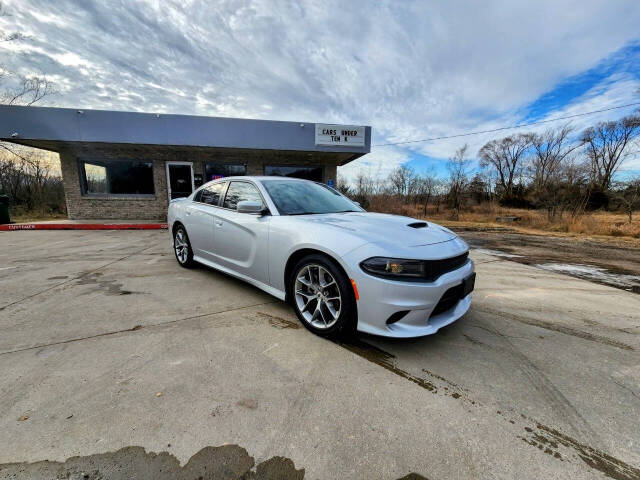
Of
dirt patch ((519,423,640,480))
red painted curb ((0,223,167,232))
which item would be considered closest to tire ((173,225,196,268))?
dirt patch ((519,423,640,480))

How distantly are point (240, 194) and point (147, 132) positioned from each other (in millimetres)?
9216

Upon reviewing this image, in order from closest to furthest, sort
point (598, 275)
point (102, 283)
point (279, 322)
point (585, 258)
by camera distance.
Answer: point (279, 322), point (102, 283), point (598, 275), point (585, 258)

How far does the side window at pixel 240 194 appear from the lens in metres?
3.45

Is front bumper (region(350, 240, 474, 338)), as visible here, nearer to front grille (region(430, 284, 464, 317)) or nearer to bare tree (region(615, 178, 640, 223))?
front grille (region(430, 284, 464, 317))

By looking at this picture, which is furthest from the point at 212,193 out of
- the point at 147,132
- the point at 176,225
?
the point at 147,132

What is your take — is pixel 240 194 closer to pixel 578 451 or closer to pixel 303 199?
pixel 303 199

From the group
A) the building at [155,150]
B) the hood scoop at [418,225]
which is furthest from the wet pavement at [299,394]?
the building at [155,150]

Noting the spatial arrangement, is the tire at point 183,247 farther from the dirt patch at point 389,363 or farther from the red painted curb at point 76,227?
the red painted curb at point 76,227

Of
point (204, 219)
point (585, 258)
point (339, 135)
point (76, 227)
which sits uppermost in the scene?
point (339, 135)

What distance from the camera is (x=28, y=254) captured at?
580 cm

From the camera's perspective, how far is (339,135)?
11211mm

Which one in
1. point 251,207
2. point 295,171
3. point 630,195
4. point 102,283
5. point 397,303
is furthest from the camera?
point 630,195

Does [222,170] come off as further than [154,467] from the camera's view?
Yes

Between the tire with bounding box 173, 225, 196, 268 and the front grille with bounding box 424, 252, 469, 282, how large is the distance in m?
3.66
